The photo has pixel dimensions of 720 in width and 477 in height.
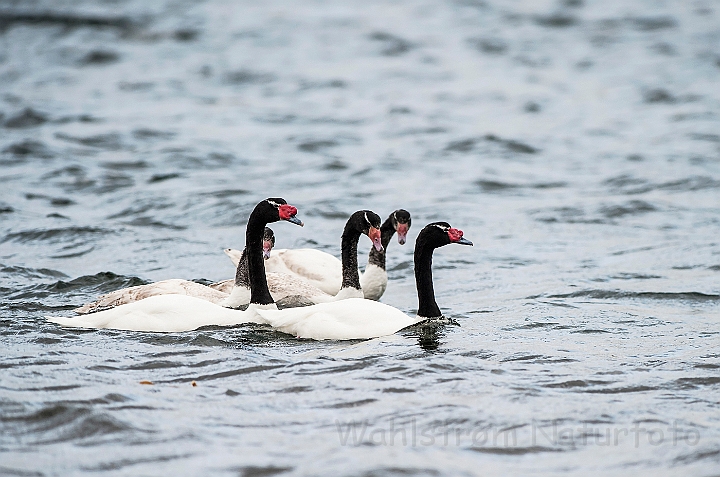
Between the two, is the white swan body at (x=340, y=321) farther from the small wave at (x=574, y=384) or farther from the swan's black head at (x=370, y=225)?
the small wave at (x=574, y=384)

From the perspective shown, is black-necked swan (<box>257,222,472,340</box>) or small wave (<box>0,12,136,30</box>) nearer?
black-necked swan (<box>257,222,472,340</box>)

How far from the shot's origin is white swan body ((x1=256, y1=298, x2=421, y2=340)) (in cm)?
894

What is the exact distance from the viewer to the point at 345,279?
36.6ft

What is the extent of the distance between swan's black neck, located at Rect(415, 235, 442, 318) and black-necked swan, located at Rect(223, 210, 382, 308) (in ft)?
3.31

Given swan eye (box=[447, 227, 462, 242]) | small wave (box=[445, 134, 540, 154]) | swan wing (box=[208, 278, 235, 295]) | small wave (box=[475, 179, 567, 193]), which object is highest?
small wave (box=[445, 134, 540, 154])

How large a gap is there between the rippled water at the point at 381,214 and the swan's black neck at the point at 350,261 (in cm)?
66

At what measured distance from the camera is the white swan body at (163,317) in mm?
9102

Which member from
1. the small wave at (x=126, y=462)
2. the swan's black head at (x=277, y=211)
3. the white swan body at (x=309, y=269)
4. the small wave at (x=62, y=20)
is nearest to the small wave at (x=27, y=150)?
the white swan body at (x=309, y=269)

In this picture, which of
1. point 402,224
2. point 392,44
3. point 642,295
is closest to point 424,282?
point 402,224

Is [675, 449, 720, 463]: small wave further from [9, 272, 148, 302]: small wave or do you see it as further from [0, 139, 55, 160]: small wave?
[0, 139, 55, 160]: small wave

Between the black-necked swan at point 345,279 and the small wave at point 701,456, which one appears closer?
the small wave at point 701,456

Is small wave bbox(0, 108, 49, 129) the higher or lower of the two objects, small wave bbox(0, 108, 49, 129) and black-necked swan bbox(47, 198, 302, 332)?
the higher

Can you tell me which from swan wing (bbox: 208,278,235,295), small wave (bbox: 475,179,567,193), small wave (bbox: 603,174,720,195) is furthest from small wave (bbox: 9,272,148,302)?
small wave (bbox: 603,174,720,195)

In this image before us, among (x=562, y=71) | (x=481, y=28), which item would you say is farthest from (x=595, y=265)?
(x=481, y=28)
